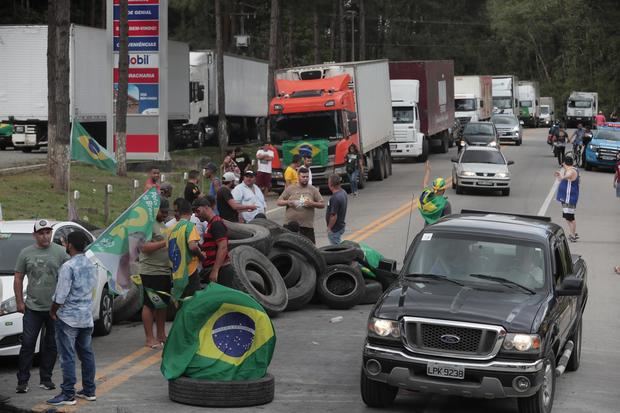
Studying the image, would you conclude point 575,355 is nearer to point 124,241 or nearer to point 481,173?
point 124,241

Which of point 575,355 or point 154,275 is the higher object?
point 154,275

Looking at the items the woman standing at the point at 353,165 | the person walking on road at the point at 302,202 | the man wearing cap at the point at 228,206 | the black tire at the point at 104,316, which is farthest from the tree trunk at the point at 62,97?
the black tire at the point at 104,316

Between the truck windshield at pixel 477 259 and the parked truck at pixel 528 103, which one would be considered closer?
the truck windshield at pixel 477 259

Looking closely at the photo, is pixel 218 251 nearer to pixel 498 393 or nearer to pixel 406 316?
pixel 406 316

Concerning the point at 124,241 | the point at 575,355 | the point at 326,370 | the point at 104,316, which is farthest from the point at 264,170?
the point at 575,355

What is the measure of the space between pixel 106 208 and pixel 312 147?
10.3 meters

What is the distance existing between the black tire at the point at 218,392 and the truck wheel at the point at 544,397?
233 cm

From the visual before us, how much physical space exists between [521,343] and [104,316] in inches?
231

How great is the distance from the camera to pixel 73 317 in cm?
1027

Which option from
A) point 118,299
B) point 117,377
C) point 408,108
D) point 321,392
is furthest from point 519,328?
point 408,108

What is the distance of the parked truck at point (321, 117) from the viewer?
111 ft

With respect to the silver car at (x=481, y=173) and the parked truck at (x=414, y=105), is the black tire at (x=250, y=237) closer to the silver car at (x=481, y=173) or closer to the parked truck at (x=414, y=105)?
the silver car at (x=481, y=173)

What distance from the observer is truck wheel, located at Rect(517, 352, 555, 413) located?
9.87 m

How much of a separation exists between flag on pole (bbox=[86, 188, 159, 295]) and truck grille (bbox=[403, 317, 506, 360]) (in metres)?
3.75
